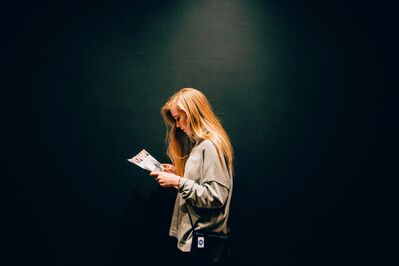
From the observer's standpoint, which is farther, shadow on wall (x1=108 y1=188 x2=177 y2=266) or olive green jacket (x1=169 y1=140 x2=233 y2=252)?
shadow on wall (x1=108 y1=188 x2=177 y2=266)

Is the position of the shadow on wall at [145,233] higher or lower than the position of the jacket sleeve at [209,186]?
lower

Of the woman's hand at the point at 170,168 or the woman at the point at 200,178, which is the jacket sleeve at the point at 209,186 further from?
the woman's hand at the point at 170,168

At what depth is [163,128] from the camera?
236cm

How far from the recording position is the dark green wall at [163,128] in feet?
7.68

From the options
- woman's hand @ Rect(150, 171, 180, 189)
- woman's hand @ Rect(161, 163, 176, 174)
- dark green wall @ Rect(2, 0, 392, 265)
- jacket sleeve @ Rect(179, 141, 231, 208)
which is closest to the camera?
jacket sleeve @ Rect(179, 141, 231, 208)

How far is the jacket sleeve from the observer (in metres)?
1.71

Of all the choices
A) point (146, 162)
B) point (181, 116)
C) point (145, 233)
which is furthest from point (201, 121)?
point (145, 233)

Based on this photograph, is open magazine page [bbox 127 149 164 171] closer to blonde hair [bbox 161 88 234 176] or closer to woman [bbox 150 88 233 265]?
woman [bbox 150 88 233 265]

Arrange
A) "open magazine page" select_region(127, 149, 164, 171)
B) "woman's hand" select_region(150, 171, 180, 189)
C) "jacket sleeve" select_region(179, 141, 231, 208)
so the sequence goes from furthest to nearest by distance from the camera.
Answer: "open magazine page" select_region(127, 149, 164, 171), "woman's hand" select_region(150, 171, 180, 189), "jacket sleeve" select_region(179, 141, 231, 208)

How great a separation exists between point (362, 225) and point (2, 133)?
2986 mm

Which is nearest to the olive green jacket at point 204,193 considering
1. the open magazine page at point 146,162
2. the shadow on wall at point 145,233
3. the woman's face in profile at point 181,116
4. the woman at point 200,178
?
the woman at point 200,178

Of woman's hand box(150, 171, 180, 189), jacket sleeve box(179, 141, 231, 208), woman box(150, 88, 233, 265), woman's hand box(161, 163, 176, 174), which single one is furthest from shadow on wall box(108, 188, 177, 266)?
jacket sleeve box(179, 141, 231, 208)

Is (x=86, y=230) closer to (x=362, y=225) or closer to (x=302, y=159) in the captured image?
(x=302, y=159)

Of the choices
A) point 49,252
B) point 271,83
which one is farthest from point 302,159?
point 49,252
